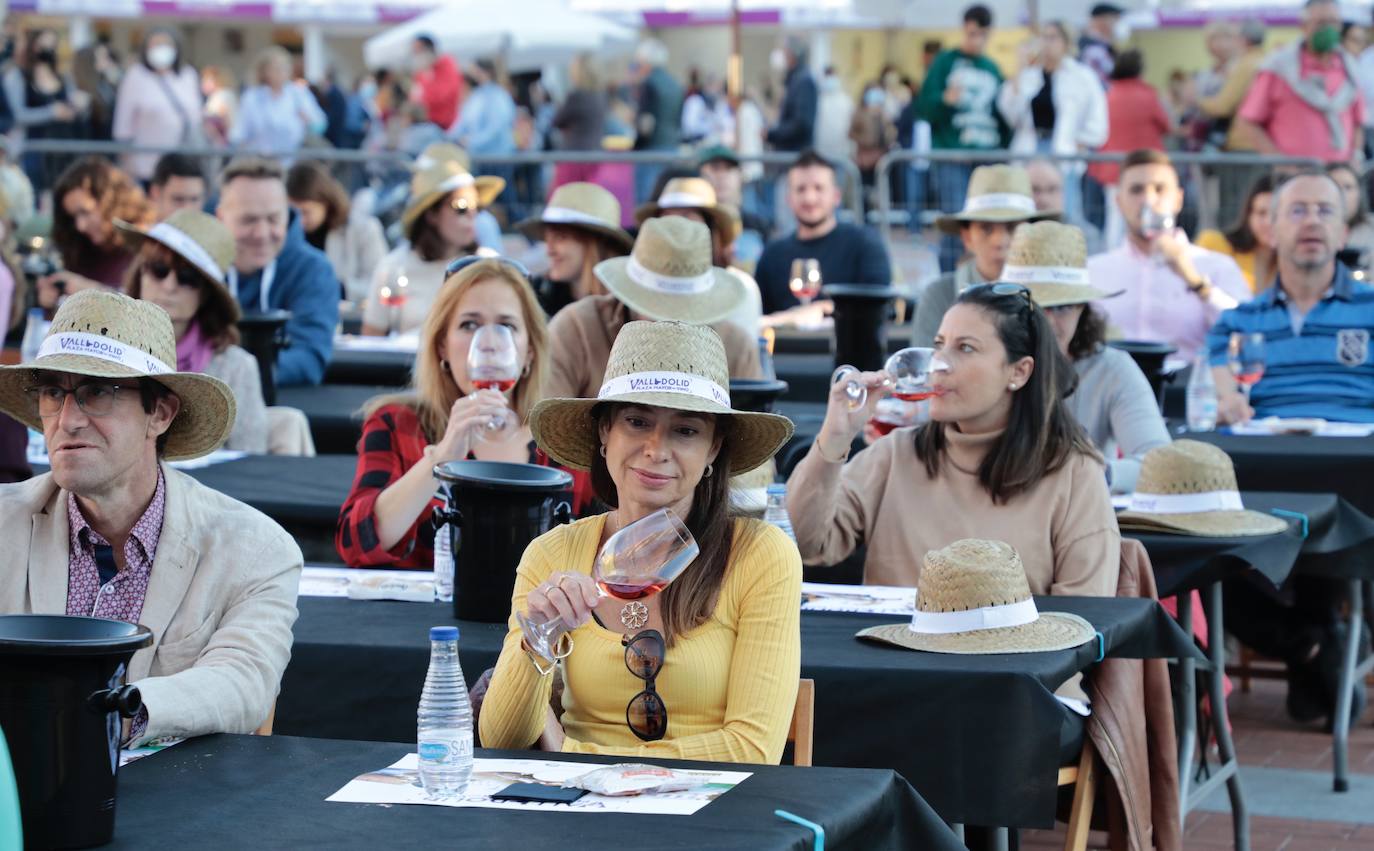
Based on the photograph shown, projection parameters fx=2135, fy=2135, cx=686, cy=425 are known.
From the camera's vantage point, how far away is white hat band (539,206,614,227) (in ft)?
28.2

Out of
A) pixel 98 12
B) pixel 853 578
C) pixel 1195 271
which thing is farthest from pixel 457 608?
pixel 98 12

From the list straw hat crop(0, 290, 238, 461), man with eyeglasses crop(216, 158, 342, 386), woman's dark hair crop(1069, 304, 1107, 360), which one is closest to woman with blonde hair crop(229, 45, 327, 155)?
man with eyeglasses crop(216, 158, 342, 386)

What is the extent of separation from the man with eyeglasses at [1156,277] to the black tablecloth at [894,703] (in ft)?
17.3

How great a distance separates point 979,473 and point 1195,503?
36.2 inches

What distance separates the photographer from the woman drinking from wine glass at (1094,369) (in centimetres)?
655

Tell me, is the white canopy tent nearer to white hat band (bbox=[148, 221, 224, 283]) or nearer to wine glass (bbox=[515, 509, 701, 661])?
white hat band (bbox=[148, 221, 224, 283])

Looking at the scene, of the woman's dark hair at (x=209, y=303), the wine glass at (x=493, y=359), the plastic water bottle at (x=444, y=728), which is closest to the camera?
the plastic water bottle at (x=444, y=728)

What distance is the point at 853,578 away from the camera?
5672 mm

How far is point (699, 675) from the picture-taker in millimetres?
3760

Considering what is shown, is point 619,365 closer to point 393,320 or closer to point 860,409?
point 860,409

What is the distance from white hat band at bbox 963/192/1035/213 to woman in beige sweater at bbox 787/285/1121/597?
409cm

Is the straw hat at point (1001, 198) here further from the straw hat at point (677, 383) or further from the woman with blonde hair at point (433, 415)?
the straw hat at point (677, 383)

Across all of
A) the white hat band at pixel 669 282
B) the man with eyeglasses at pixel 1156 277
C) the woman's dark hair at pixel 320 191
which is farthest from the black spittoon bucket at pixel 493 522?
the woman's dark hair at pixel 320 191

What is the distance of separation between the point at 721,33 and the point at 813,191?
25.3m
